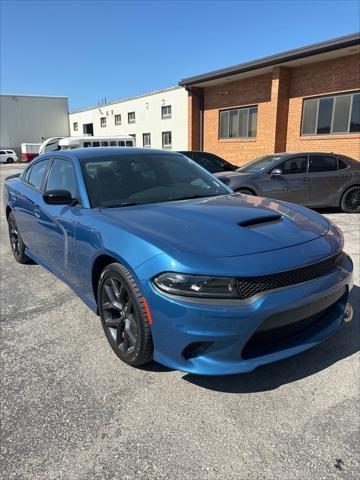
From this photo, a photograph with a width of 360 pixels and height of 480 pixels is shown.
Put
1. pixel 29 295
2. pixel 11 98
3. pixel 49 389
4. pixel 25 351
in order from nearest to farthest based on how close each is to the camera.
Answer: pixel 49 389 → pixel 25 351 → pixel 29 295 → pixel 11 98

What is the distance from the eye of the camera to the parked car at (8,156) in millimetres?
41172

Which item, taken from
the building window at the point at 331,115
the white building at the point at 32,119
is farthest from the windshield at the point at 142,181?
the white building at the point at 32,119

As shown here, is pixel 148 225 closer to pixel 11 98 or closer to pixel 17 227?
pixel 17 227

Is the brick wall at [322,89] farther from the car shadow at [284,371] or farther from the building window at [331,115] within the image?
the car shadow at [284,371]

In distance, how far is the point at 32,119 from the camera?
4750cm

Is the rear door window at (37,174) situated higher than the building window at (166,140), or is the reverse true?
the building window at (166,140)

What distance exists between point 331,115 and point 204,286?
47.7 feet

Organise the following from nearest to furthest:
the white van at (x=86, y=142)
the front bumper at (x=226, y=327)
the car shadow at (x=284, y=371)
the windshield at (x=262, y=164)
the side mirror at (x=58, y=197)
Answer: the front bumper at (x=226, y=327) → the car shadow at (x=284, y=371) → the side mirror at (x=58, y=197) → the windshield at (x=262, y=164) → the white van at (x=86, y=142)

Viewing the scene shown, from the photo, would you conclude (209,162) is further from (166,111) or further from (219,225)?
(166,111)

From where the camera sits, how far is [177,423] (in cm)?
216

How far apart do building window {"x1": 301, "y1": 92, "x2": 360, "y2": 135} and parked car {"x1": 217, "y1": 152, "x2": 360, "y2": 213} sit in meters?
6.43

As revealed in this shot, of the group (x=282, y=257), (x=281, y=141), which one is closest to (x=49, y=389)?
(x=282, y=257)

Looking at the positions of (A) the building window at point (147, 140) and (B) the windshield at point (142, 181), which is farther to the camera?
(A) the building window at point (147, 140)

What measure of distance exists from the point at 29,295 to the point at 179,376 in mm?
2214
